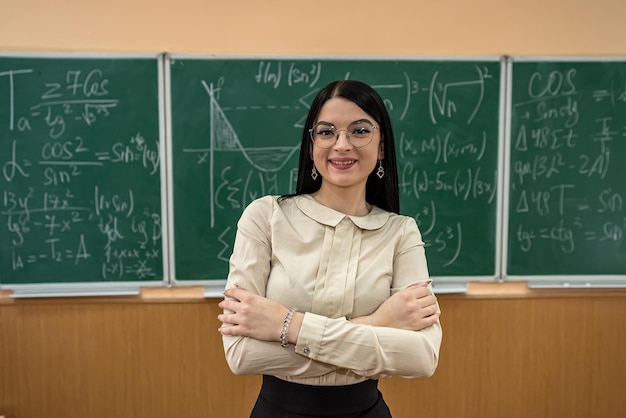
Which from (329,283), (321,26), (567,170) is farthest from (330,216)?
(567,170)

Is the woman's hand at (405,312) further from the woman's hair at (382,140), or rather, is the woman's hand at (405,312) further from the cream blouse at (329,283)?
the woman's hair at (382,140)

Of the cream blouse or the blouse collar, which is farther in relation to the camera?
the blouse collar

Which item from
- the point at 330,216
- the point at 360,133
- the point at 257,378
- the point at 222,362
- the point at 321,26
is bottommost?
the point at 257,378

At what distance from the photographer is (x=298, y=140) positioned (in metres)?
2.53

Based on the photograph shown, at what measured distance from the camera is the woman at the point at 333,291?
1172mm

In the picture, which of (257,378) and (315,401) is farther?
(257,378)

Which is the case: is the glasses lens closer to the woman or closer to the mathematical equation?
the woman

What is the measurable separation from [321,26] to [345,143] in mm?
1577

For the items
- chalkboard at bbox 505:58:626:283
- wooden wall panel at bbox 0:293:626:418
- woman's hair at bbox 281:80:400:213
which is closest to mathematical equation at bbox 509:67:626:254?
chalkboard at bbox 505:58:626:283

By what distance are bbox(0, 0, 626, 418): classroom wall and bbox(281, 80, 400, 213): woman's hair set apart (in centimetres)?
137

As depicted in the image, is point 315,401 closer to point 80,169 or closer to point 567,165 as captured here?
point 80,169

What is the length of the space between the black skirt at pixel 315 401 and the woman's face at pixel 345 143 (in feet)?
1.91

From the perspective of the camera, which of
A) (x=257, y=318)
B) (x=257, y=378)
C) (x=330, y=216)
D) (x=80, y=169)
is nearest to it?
(x=257, y=318)

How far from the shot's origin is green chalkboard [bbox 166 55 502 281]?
249 cm
